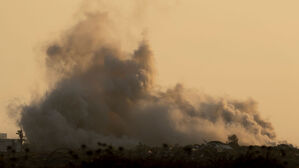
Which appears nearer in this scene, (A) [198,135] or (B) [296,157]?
(B) [296,157]

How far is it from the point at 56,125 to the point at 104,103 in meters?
9.44

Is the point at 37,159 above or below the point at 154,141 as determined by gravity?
below

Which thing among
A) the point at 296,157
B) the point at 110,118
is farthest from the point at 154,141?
the point at 296,157

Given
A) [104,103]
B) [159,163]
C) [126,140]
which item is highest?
[104,103]

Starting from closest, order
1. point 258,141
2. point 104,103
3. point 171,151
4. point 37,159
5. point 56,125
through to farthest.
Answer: point 37,159, point 171,151, point 56,125, point 104,103, point 258,141

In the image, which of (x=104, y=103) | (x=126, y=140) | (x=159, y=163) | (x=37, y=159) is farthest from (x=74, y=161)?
(x=104, y=103)

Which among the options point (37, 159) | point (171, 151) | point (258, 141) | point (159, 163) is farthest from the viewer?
→ point (258, 141)

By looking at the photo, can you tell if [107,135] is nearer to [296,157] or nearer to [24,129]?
[24,129]

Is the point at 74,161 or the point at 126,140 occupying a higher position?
the point at 126,140

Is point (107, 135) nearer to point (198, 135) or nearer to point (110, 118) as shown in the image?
point (110, 118)

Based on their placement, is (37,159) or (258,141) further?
(258,141)

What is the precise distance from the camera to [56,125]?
8269 centimetres

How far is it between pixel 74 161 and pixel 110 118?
2125 inches

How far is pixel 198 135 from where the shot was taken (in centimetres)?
9369
